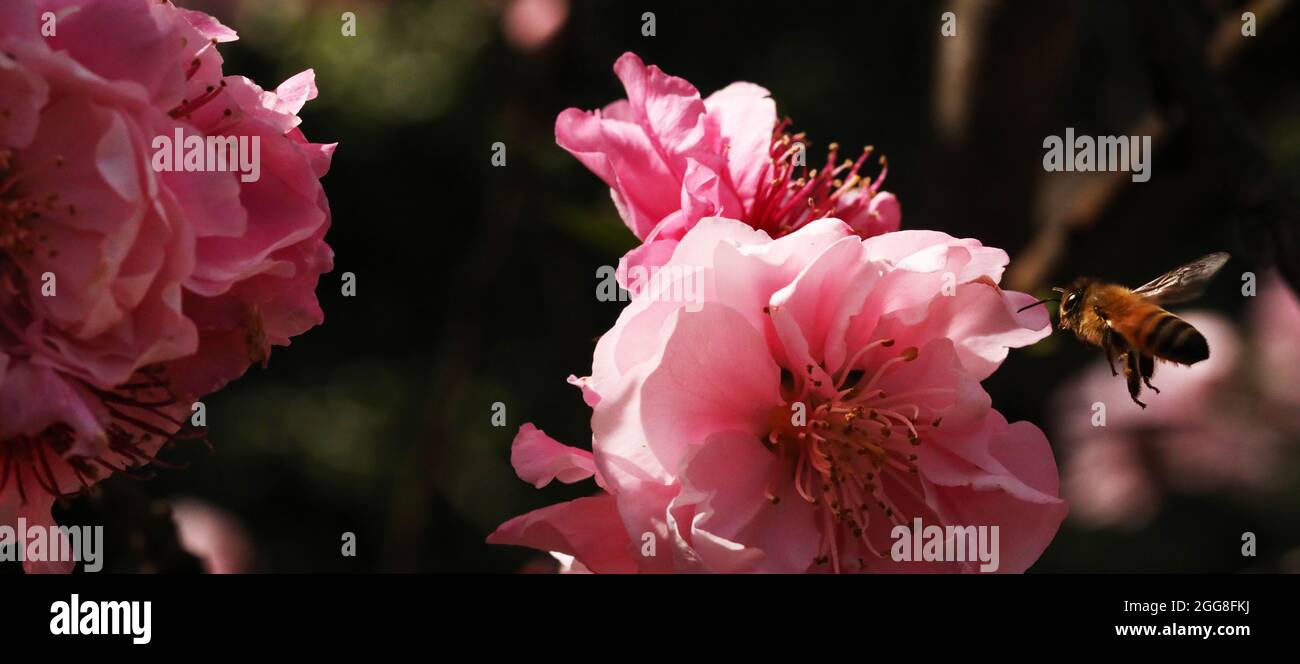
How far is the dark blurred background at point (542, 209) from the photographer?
159 cm

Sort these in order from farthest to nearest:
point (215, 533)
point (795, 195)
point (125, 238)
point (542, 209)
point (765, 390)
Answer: point (215, 533) < point (542, 209) < point (795, 195) < point (765, 390) < point (125, 238)

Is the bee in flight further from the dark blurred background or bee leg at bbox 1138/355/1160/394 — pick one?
the dark blurred background

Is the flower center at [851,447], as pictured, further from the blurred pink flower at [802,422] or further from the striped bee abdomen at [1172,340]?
the striped bee abdomen at [1172,340]

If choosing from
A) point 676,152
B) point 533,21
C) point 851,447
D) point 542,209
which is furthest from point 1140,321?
point 533,21

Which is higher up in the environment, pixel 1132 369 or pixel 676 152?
pixel 676 152

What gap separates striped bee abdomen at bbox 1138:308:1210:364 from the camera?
3.08 feet

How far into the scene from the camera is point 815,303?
826 mm

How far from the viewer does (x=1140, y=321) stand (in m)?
0.97

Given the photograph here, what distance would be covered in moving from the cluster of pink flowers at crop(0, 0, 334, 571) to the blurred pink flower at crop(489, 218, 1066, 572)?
191mm

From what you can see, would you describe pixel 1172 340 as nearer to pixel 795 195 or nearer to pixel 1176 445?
pixel 795 195

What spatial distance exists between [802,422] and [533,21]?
43.4 inches

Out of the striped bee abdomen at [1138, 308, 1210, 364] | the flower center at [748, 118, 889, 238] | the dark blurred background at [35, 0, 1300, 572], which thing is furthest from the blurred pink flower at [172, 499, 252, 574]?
the striped bee abdomen at [1138, 308, 1210, 364]

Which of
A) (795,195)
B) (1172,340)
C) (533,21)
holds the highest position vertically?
(533,21)
